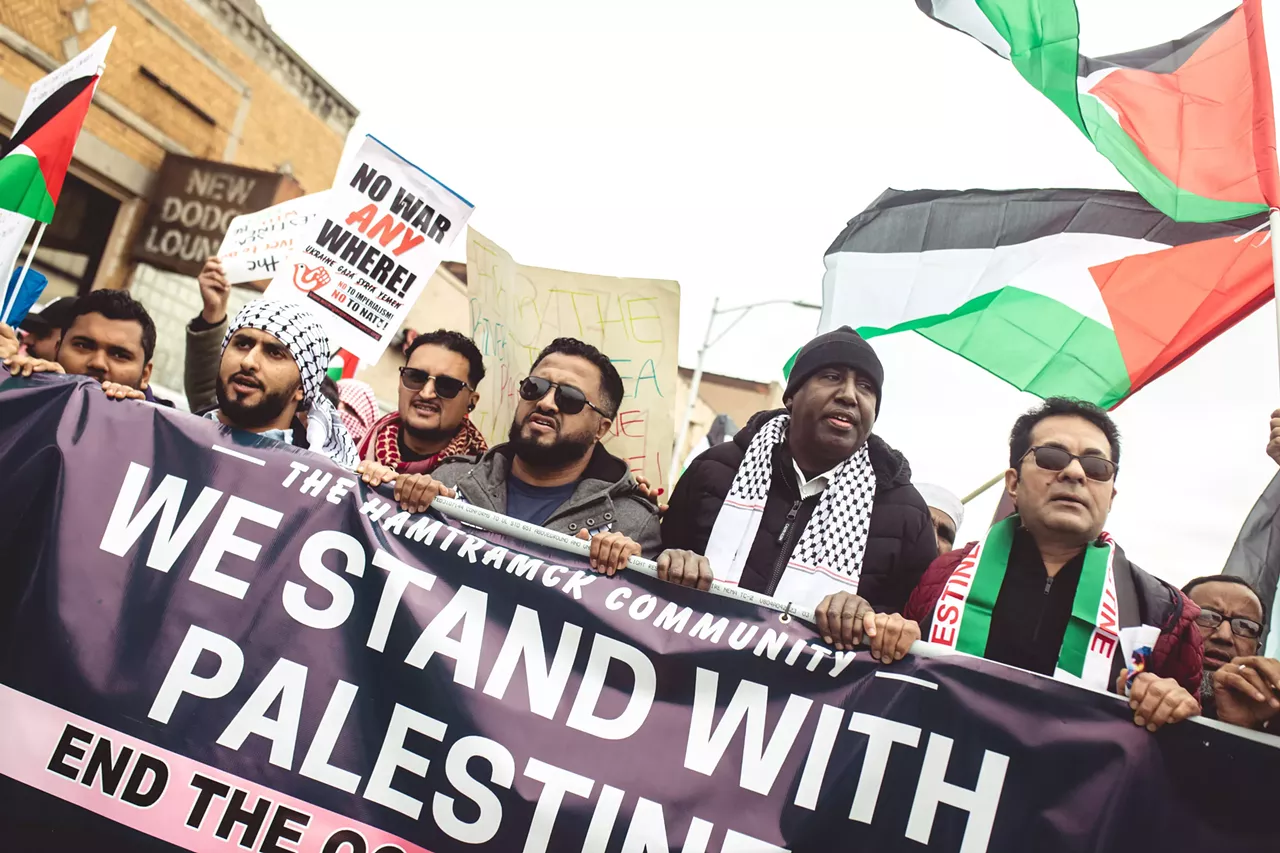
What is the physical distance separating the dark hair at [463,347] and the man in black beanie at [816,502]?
1136mm

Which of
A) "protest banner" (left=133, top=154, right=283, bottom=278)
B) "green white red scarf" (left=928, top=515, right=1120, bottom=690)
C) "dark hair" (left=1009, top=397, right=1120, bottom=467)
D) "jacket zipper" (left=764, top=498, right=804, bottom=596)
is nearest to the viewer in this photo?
"green white red scarf" (left=928, top=515, right=1120, bottom=690)

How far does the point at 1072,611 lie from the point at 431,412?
7.94 ft

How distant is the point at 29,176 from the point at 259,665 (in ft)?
7.43

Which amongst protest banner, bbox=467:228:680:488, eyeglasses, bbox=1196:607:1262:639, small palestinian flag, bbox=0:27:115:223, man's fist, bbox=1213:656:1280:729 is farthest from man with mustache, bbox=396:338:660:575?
eyeglasses, bbox=1196:607:1262:639

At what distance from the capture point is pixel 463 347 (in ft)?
12.1

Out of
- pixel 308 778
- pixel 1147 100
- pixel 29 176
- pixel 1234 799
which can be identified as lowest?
pixel 308 778

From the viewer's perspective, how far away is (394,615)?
2.25 metres

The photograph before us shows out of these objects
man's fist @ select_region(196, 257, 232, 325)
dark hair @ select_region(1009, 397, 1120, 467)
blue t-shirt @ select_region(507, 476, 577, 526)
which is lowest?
blue t-shirt @ select_region(507, 476, 577, 526)

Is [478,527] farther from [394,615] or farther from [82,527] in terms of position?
[82,527]

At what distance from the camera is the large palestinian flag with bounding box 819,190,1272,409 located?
3.41 metres

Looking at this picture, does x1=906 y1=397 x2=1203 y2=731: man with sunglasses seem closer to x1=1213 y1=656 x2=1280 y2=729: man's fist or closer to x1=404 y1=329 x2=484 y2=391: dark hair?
x1=1213 y1=656 x2=1280 y2=729: man's fist

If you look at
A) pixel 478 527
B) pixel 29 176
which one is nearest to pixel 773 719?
pixel 478 527

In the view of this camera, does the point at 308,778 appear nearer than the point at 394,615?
Yes

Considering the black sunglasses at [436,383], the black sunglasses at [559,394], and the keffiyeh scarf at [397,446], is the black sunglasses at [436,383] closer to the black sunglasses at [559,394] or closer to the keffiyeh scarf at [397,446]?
the keffiyeh scarf at [397,446]
